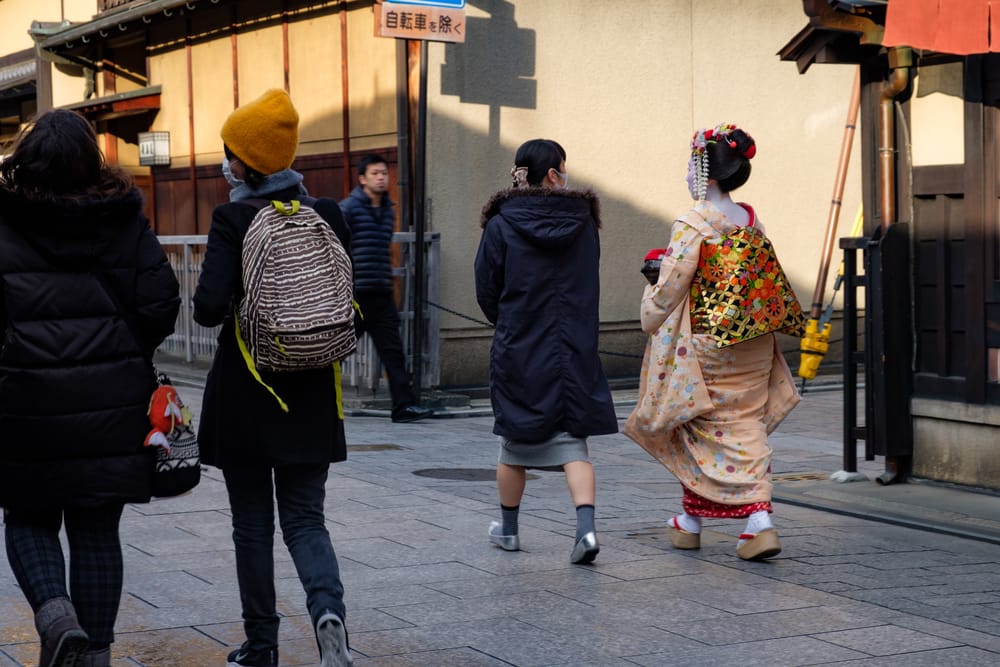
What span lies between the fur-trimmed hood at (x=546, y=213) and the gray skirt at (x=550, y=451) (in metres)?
0.83

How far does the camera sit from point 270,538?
4.72 metres

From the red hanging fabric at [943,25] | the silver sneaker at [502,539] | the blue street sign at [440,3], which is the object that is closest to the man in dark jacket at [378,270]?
the blue street sign at [440,3]

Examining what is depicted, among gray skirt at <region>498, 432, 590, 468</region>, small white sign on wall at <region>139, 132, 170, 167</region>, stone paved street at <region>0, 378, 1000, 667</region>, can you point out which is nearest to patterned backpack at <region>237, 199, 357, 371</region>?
stone paved street at <region>0, 378, 1000, 667</region>

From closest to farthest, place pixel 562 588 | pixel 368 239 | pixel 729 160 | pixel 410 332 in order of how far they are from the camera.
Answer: pixel 562 588 < pixel 729 160 < pixel 368 239 < pixel 410 332

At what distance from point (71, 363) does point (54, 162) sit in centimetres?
56

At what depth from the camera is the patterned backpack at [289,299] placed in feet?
14.7

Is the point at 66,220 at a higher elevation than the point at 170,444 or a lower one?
higher

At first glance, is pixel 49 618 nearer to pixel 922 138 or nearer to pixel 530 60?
pixel 922 138

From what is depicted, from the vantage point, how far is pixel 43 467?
426cm

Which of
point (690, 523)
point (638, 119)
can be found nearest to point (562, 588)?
point (690, 523)

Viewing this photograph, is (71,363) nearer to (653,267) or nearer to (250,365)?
(250,365)

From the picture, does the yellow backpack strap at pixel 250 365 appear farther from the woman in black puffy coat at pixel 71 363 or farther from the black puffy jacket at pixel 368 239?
the black puffy jacket at pixel 368 239

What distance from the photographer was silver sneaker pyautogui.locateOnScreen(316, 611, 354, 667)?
4461mm

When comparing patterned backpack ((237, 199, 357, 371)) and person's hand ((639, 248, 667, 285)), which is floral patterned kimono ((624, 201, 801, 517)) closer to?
person's hand ((639, 248, 667, 285))
